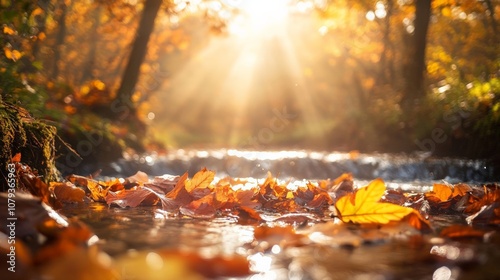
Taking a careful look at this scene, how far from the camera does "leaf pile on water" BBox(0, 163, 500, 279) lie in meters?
1.40

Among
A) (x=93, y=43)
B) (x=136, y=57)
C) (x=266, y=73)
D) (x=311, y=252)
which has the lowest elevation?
(x=311, y=252)

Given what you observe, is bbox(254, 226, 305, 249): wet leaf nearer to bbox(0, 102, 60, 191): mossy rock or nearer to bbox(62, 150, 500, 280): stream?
bbox(62, 150, 500, 280): stream

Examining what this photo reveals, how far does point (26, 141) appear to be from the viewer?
308cm

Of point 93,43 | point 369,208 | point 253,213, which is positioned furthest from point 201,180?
point 93,43

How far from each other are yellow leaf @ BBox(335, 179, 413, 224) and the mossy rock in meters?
1.63

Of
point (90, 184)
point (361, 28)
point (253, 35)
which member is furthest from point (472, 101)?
point (253, 35)

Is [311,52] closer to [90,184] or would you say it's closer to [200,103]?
[200,103]

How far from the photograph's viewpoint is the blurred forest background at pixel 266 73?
9047mm

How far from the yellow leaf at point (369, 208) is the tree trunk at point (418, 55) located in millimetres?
11865

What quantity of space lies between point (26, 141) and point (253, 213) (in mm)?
1469

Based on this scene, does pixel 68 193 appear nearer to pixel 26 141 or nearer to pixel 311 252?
pixel 26 141

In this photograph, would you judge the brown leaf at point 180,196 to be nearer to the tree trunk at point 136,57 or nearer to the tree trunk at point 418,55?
the tree trunk at point 136,57

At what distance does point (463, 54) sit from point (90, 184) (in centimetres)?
2189

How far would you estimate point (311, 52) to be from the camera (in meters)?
32.3
